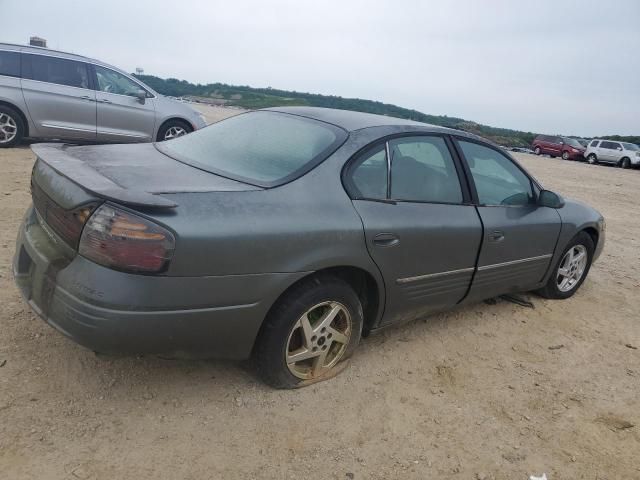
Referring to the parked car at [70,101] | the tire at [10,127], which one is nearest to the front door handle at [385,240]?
the parked car at [70,101]

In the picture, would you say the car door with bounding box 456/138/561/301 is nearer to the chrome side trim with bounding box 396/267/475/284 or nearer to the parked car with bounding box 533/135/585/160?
the chrome side trim with bounding box 396/267/475/284

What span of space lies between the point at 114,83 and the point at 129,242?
768cm

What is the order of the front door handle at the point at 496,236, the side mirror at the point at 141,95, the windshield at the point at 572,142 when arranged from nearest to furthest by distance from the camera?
1. the front door handle at the point at 496,236
2. the side mirror at the point at 141,95
3. the windshield at the point at 572,142

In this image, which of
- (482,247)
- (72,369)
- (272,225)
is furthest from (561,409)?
(72,369)

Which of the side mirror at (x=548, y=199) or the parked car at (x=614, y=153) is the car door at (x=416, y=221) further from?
the parked car at (x=614, y=153)

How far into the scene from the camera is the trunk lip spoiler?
84.7 inches

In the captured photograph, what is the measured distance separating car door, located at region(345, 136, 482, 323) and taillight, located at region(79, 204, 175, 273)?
3.54 ft

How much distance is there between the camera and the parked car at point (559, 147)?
104 ft

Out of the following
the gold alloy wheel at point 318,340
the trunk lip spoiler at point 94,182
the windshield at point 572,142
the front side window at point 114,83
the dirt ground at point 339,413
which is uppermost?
the windshield at point 572,142

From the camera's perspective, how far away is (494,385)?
122 inches

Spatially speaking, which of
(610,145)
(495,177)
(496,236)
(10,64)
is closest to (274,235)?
(496,236)

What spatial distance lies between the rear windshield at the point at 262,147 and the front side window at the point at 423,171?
0.40 metres

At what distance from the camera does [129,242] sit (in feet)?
6.98

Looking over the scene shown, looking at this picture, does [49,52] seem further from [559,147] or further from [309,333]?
[559,147]
